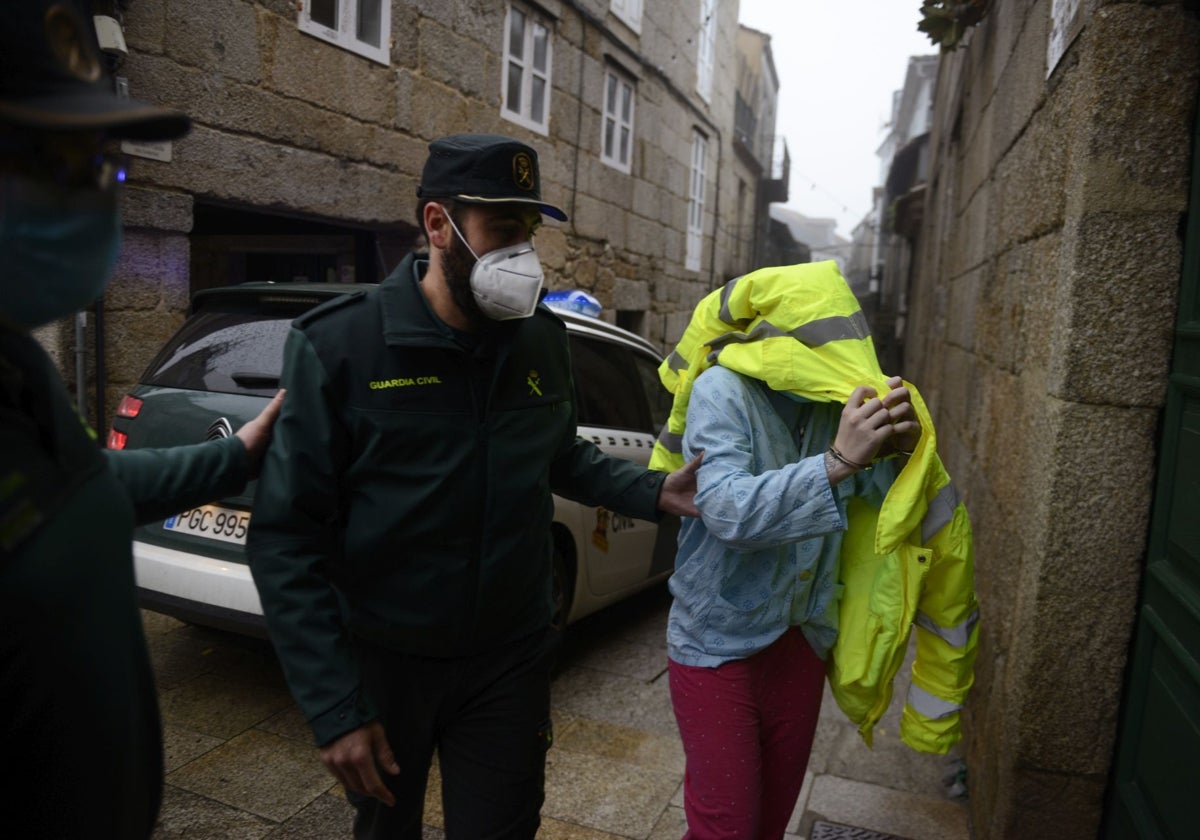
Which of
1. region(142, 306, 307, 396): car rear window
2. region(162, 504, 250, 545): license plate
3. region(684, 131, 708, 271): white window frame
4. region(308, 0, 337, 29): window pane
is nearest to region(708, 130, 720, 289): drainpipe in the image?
region(684, 131, 708, 271): white window frame

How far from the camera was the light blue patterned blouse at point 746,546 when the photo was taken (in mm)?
2146

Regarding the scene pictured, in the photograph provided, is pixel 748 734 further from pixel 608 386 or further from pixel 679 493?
pixel 608 386

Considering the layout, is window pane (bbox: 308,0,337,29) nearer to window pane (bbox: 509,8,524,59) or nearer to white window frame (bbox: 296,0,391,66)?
white window frame (bbox: 296,0,391,66)

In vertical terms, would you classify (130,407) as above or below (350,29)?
below

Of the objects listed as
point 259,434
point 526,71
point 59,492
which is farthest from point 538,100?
point 59,492

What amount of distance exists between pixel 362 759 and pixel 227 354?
2.51 metres

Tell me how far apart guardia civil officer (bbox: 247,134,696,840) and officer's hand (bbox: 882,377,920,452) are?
79 cm

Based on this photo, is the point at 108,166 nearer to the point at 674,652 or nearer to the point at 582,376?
the point at 674,652

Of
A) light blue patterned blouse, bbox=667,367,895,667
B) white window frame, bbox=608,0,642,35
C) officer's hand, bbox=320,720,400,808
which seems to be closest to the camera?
officer's hand, bbox=320,720,400,808

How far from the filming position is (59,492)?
0.95 m

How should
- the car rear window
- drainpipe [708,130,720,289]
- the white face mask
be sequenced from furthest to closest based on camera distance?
drainpipe [708,130,720,289] < the car rear window < the white face mask

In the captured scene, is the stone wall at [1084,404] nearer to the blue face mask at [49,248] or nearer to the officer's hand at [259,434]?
the officer's hand at [259,434]

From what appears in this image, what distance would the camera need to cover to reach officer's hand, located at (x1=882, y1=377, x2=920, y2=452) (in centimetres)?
200

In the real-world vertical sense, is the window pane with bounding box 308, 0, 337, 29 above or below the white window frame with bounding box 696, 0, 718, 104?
below
